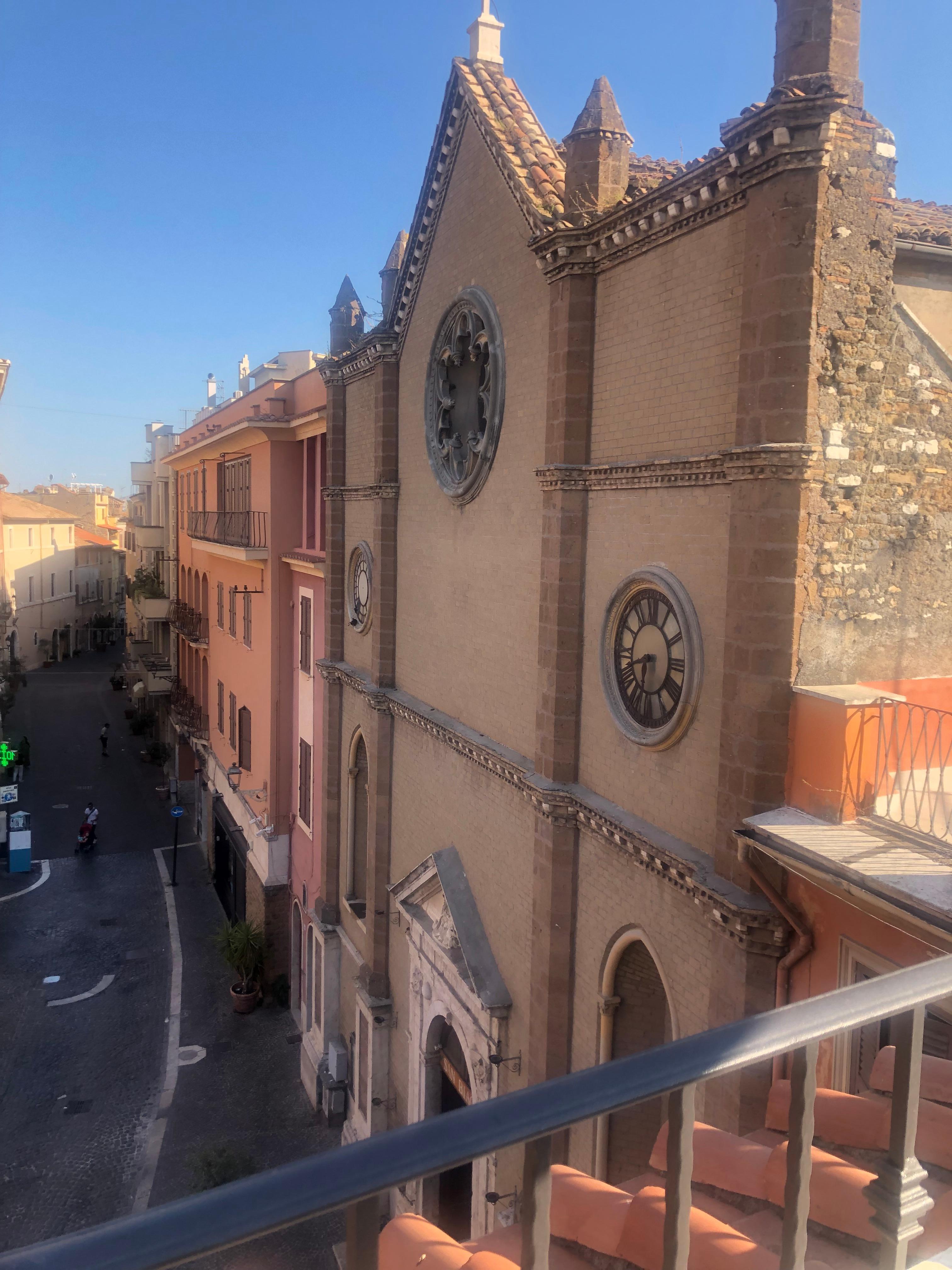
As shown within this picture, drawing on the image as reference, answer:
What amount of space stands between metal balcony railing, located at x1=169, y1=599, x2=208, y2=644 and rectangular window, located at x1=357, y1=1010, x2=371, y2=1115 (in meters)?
16.9

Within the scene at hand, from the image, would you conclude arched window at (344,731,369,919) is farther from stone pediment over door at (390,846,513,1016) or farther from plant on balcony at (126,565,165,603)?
plant on balcony at (126,565,165,603)

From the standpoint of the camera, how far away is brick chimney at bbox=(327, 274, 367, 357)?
17.8 m

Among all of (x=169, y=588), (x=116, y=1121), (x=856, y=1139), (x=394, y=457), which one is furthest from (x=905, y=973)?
(x=169, y=588)

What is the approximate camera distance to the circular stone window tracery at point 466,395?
456 inches

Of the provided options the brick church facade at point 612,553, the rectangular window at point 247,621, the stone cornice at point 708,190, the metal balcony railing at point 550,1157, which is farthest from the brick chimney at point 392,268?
the metal balcony railing at point 550,1157

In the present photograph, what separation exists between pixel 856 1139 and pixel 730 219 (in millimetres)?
6198

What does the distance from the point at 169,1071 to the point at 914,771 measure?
17.6 metres

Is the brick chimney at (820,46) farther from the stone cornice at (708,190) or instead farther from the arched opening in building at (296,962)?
the arched opening in building at (296,962)

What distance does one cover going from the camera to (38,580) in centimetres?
6259

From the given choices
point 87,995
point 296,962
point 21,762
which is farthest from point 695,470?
point 21,762

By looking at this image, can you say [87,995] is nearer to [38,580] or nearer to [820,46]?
[820,46]

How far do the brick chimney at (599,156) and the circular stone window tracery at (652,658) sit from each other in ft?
12.4

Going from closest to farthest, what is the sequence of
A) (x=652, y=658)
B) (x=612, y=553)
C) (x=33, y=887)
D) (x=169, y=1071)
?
(x=652, y=658), (x=612, y=553), (x=169, y=1071), (x=33, y=887)

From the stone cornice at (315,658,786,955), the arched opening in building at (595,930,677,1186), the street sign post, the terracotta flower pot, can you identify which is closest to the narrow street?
the terracotta flower pot
